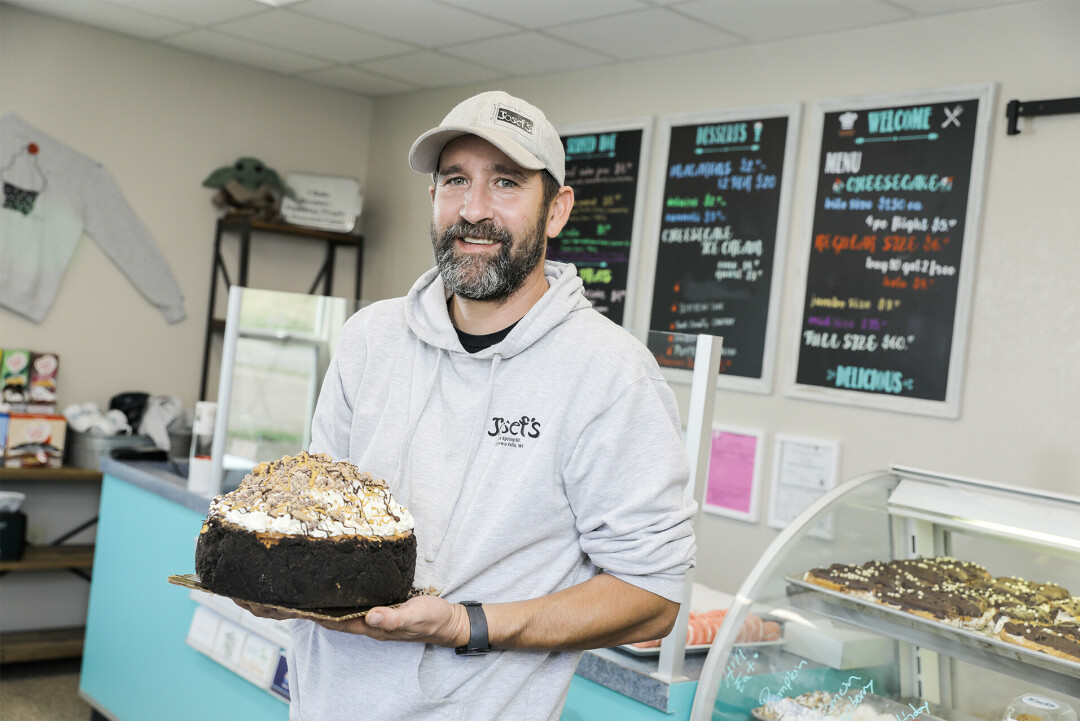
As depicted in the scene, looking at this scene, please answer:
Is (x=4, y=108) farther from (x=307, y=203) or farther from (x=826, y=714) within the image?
(x=826, y=714)

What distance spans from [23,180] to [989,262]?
3.79 meters

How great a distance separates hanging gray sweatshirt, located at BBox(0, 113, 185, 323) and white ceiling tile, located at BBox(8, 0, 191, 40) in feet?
1.53

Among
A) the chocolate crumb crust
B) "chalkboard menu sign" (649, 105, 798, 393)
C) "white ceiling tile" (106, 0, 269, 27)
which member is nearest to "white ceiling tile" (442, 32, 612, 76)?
"chalkboard menu sign" (649, 105, 798, 393)

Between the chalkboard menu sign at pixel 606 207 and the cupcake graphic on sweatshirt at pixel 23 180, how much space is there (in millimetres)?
2266

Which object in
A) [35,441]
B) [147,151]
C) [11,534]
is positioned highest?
[147,151]

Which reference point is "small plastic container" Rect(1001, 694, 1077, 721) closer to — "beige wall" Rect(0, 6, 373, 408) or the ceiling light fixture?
the ceiling light fixture

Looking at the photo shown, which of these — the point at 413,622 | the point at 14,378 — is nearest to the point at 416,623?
the point at 413,622

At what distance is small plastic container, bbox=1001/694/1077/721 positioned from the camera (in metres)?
1.71

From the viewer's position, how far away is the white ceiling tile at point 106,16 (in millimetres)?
4070

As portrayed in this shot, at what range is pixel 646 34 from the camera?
12.2ft

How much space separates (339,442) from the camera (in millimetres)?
1526

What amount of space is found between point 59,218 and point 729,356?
2930mm

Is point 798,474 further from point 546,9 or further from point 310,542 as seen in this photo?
point 310,542

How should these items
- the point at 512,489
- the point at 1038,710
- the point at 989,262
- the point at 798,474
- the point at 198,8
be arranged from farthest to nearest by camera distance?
the point at 198,8
the point at 798,474
the point at 989,262
the point at 1038,710
the point at 512,489
